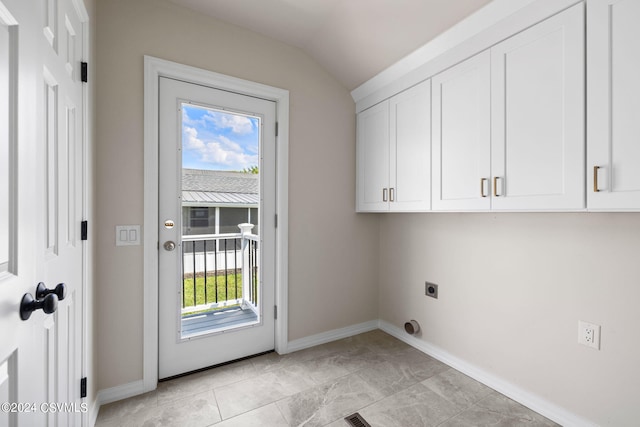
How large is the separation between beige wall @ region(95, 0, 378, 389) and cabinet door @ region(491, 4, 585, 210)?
131 centimetres

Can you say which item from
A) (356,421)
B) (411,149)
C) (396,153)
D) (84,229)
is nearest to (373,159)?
(396,153)

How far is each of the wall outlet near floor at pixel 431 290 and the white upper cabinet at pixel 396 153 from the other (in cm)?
69

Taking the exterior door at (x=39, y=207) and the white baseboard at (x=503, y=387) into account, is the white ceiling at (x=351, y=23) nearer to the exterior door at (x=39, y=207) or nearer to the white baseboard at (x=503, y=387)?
the exterior door at (x=39, y=207)

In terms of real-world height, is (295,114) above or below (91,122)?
above

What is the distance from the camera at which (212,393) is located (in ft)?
6.06

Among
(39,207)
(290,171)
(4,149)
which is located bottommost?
(39,207)

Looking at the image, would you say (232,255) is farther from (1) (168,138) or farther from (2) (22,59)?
(2) (22,59)

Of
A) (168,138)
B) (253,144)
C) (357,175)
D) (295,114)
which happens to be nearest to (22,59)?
(168,138)

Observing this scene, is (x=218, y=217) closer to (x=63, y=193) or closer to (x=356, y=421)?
(x=63, y=193)

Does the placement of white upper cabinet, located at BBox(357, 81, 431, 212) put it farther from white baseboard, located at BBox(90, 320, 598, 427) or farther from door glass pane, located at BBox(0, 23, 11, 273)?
door glass pane, located at BBox(0, 23, 11, 273)

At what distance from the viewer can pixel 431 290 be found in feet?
7.82

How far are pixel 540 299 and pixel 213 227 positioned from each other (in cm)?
219

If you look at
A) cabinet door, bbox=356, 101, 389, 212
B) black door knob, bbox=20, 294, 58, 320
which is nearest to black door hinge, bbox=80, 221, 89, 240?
black door knob, bbox=20, 294, 58, 320

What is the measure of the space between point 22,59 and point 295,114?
183cm
